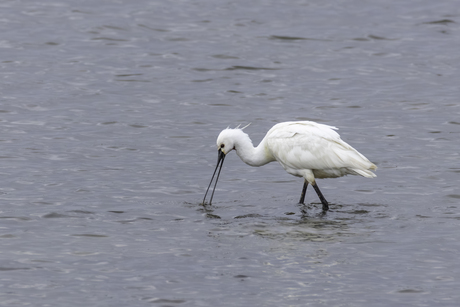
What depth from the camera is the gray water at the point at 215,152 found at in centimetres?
1023

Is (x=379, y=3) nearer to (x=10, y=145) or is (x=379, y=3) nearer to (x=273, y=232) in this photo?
(x=10, y=145)

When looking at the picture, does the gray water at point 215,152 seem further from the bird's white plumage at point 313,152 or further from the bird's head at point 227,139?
the bird's head at point 227,139

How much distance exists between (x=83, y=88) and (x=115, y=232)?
10.7 m

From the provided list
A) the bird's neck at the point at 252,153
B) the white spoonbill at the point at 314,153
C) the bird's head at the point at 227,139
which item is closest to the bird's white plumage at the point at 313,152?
the white spoonbill at the point at 314,153

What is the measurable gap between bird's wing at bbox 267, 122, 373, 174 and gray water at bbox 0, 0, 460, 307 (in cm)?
70

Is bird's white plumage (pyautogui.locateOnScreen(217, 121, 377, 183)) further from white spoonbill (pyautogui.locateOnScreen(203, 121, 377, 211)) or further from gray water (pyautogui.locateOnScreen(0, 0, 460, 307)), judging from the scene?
gray water (pyautogui.locateOnScreen(0, 0, 460, 307))

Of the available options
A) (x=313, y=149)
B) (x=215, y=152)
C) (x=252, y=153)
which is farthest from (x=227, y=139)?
(x=215, y=152)

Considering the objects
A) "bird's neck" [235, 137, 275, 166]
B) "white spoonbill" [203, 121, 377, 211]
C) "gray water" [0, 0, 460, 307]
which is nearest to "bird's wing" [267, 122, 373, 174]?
"white spoonbill" [203, 121, 377, 211]

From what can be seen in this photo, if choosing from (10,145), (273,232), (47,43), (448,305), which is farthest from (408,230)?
(47,43)

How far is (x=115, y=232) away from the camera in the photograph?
12094 millimetres

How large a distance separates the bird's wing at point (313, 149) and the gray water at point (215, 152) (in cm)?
70

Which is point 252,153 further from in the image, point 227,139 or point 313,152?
point 313,152

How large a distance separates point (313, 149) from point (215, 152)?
13.3 feet

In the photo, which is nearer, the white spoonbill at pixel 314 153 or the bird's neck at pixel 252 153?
the white spoonbill at pixel 314 153
